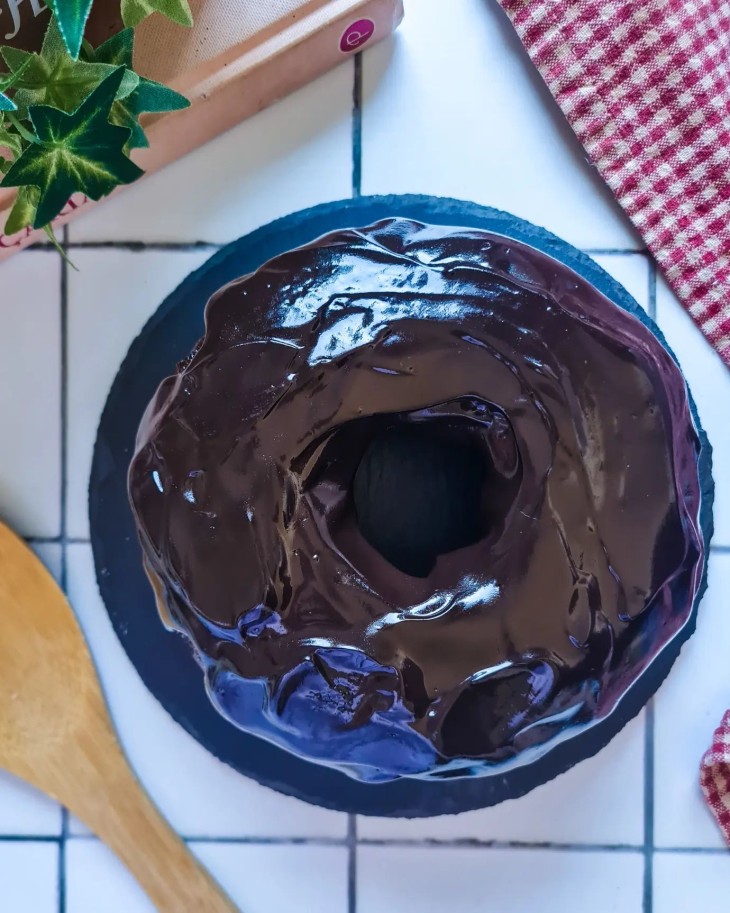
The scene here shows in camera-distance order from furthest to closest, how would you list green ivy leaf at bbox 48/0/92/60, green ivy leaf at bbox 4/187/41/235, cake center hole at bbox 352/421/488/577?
cake center hole at bbox 352/421/488/577
green ivy leaf at bbox 4/187/41/235
green ivy leaf at bbox 48/0/92/60

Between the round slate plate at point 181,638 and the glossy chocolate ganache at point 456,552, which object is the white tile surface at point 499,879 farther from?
the glossy chocolate ganache at point 456,552

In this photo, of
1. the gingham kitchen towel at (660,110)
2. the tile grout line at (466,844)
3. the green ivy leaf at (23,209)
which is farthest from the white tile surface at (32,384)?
the gingham kitchen towel at (660,110)

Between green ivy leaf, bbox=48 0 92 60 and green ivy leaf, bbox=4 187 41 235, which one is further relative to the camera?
green ivy leaf, bbox=4 187 41 235

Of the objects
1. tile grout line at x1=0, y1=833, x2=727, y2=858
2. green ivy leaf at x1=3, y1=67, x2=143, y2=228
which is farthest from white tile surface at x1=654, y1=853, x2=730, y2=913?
green ivy leaf at x1=3, y1=67, x2=143, y2=228

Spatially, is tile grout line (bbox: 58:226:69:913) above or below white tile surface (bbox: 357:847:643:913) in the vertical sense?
above

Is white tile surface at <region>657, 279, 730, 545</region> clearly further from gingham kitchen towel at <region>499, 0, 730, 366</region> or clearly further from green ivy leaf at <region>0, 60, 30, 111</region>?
green ivy leaf at <region>0, 60, 30, 111</region>

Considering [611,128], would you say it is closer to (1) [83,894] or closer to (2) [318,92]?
(2) [318,92]
